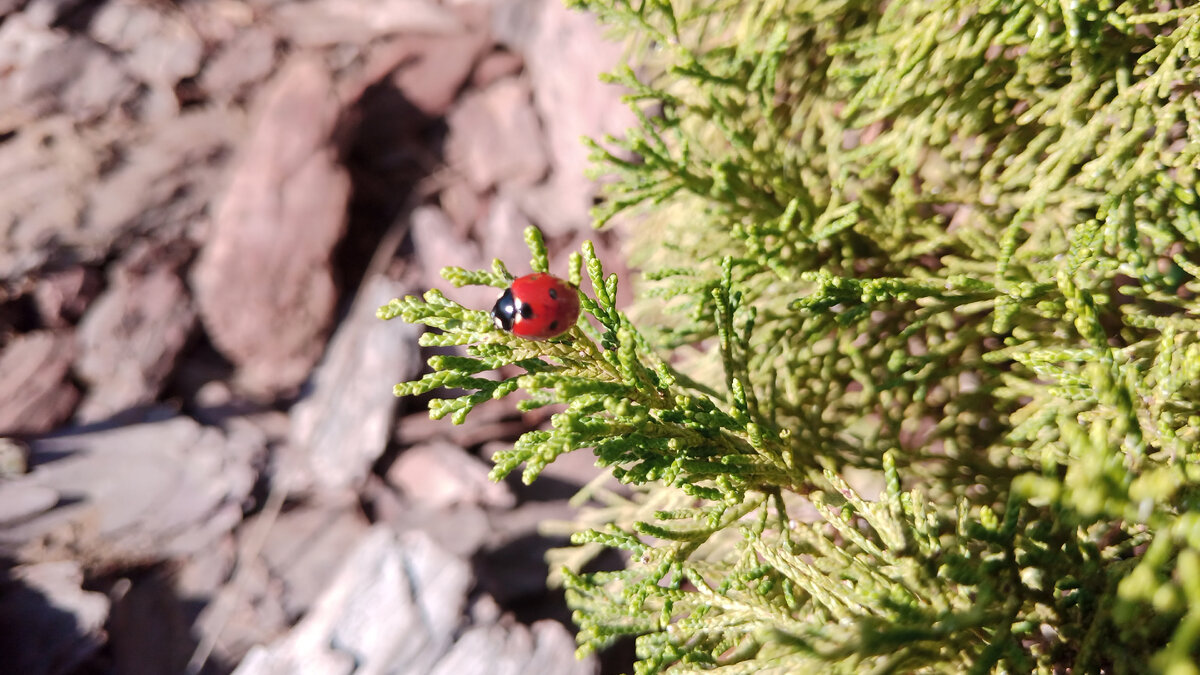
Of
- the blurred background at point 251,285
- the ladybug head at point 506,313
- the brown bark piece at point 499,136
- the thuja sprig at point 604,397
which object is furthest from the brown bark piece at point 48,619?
the brown bark piece at point 499,136

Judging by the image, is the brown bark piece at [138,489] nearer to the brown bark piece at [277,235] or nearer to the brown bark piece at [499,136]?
the brown bark piece at [277,235]

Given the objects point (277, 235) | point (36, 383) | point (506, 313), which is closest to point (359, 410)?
point (277, 235)

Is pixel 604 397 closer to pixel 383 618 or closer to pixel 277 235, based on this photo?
pixel 383 618

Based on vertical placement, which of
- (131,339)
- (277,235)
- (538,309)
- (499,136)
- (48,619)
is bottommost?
(48,619)

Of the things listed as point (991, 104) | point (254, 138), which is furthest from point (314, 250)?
point (991, 104)

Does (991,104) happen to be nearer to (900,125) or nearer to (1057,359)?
(900,125)

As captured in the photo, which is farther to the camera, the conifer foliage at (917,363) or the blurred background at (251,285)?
the blurred background at (251,285)
